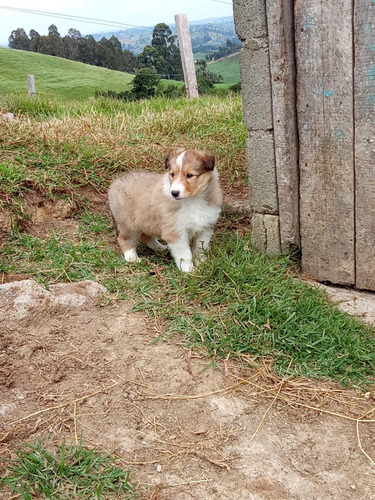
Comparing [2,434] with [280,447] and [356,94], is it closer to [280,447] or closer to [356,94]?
[280,447]

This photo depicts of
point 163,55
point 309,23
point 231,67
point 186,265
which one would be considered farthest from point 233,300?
point 163,55

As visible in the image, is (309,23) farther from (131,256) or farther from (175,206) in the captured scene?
(131,256)

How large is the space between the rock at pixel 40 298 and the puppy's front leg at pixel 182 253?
71 centimetres

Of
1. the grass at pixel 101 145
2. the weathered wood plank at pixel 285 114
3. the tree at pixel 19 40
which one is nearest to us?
the weathered wood plank at pixel 285 114

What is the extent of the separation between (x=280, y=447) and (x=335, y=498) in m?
0.36

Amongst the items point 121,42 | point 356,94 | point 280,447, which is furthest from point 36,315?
point 121,42

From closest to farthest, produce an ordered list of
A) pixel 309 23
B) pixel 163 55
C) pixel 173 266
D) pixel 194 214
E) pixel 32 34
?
1. pixel 309 23
2. pixel 194 214
3. pixel 173 266
4. pixel 163 55
5. pixel 32 34

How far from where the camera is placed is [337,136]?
3.62m

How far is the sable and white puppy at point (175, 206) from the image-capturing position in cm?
408

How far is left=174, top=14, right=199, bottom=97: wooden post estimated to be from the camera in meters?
12.7

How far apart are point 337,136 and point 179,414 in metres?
2.09

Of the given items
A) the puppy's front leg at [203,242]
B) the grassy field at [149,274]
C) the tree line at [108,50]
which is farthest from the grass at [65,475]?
the tree line at [108,50]

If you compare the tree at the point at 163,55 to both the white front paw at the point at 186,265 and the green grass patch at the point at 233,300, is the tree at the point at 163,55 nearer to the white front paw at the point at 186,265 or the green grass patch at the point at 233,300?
the green grass patch at the point at 233,300

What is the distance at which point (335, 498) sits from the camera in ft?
7.50
